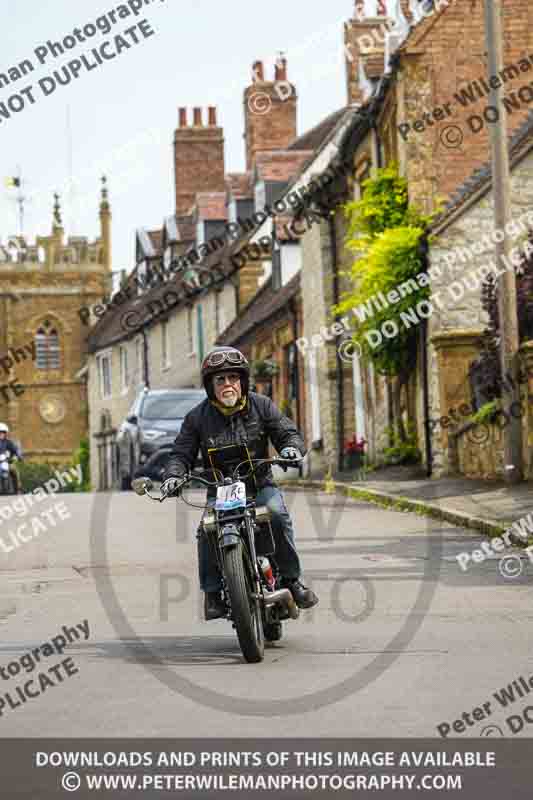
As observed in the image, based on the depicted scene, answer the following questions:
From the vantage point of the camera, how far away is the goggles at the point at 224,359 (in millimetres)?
9195

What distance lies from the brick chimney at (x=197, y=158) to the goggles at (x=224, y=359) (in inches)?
2013

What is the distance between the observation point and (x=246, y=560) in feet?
28.9

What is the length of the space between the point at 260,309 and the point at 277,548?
36855mm

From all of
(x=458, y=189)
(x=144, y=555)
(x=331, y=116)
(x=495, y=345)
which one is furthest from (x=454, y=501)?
(x=331, y=116)

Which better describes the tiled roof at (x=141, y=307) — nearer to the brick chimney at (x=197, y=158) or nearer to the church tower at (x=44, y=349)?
the brick chimney at (x=197, y=158)

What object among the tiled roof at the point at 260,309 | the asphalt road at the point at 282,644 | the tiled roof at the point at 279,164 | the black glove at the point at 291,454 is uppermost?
the tiled roof at the point at 279,164

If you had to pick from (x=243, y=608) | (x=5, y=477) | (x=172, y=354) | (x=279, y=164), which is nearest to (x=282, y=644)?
(x=243, y=608)

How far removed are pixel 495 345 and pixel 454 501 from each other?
3312mm

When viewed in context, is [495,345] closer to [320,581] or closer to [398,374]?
[398,374]

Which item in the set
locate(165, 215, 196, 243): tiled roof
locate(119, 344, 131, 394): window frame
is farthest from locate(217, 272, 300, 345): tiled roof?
locate(119, 344, 131, 394): window frame

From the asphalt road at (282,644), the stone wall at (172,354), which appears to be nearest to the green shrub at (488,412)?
the asphalt road at (282,644)

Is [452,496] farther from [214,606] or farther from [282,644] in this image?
[214,606]

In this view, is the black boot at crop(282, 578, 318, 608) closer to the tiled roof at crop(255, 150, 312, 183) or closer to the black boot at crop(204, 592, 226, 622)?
the black boot at crop(204, 592, 226, 622)
